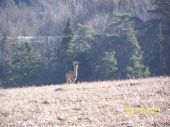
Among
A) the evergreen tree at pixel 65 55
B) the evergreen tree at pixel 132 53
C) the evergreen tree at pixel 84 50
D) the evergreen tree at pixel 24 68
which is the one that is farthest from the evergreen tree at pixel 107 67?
the evergreen tree at pixel 24 68

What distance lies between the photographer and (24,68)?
3647 cm

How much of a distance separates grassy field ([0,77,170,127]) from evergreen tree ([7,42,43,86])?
73.7 feet

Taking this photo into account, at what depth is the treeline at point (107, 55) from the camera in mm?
33000

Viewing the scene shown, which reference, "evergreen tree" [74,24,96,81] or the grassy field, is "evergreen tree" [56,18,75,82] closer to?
"evergreen tree" [74,24,96,81]

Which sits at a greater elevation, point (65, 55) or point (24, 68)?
point (65, 55)

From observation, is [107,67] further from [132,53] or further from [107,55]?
[132,53]

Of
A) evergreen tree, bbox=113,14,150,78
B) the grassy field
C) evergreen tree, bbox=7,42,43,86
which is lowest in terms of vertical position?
evergreen tree, bbox=7,42,43,86

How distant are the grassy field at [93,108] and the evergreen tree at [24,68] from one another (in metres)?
22.4

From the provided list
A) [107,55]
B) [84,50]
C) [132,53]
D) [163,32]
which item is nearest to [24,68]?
[84,50]

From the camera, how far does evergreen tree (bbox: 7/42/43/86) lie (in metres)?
36.1

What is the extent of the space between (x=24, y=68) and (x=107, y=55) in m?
7.75

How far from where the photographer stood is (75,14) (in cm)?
6144

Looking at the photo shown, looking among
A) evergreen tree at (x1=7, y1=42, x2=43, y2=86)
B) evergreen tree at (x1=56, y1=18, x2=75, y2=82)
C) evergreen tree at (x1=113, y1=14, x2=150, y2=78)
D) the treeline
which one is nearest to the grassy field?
evergreen tree at (x1=113, y1=14, x2=150, y2=78)

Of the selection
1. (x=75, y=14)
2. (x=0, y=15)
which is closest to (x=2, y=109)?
(x=75, y=14)
